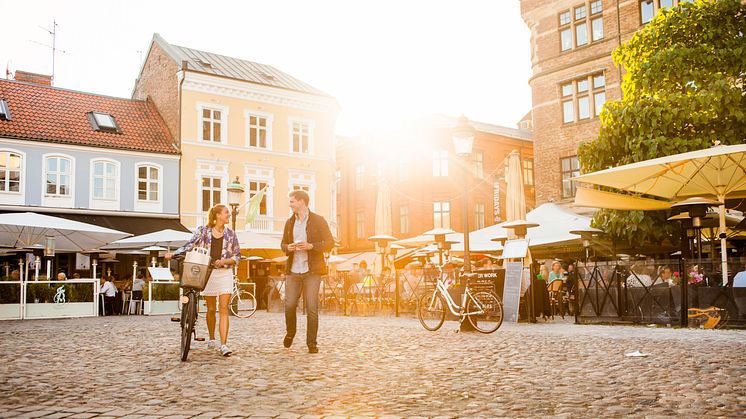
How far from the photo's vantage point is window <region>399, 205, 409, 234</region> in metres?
47.6

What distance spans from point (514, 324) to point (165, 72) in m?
26.3

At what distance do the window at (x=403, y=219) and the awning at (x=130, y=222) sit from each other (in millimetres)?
18697

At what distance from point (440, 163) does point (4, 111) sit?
26.3 m

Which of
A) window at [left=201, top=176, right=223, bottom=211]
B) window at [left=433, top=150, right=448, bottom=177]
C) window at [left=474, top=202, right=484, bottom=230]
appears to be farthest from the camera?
window at [left=474, top=202, right=484, bottom=230]

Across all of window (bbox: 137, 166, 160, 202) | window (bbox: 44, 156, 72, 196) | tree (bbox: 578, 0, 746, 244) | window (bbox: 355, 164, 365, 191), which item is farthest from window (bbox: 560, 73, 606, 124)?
window (bbox: 355, 164, 365, 191)

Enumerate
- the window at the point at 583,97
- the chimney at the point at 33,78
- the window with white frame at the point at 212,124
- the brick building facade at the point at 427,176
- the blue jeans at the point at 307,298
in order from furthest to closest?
the brick building facade at the point at 427,176 < the chimney at the point at 33,78 < the window with white frame at the point at 212,124 < the window at the point at 583,97 < the blue jeans at the point at 307,298

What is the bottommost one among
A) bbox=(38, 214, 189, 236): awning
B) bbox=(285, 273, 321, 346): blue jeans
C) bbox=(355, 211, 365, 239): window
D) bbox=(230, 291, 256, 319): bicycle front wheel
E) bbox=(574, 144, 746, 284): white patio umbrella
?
bbox=(230, 291, 256, 319): bicycle front wheel

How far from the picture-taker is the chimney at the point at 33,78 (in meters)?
35.1

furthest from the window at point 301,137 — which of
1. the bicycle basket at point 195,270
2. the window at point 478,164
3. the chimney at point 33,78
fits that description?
the bicycle basket at point 195,270

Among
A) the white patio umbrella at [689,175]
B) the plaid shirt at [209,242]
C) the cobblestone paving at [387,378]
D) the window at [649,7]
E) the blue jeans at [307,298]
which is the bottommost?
the cobblestone paving at [387,378]

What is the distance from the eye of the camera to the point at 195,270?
797cm

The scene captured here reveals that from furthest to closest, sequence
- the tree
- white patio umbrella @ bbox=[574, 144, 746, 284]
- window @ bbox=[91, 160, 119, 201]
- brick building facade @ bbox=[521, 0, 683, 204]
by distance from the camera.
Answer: window @ bbox=[91, 160, 119, 201], brick building facade @ bbox=[521, 0, 683, 204], the tree, white patio umbrella @ bbox=[574, 144, 746, 284]

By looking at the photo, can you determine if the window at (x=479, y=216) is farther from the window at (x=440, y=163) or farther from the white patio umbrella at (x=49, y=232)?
the white patio umbrella at (x=49, y=232)

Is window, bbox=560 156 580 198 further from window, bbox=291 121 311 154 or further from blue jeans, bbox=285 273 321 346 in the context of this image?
blue jeans, bbox=285 273 321 346
